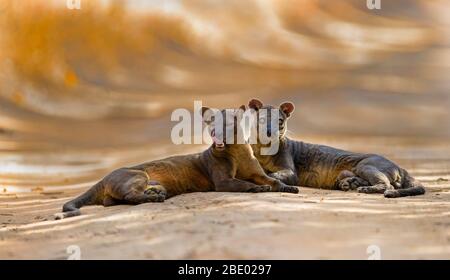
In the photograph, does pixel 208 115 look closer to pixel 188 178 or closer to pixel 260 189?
pixel 188 178

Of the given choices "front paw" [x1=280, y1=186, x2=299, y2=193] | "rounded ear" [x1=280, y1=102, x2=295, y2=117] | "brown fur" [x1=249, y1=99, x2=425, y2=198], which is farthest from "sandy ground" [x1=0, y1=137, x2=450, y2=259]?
"rounded ear" [x1=280, y1=102, x2=295, y2=117]

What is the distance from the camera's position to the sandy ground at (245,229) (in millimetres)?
5648

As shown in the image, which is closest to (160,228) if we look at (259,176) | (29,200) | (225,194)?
(225,194)

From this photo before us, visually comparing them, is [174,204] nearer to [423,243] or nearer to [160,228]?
[160,228]

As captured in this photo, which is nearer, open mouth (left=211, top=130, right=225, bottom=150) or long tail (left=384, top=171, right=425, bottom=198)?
long tail (left=384, top=171, right=425, bottom=198)

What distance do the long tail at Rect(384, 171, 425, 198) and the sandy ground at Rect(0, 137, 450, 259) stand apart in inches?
8.1

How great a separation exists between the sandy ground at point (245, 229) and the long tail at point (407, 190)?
0.21 m

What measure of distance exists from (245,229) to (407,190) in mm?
3472

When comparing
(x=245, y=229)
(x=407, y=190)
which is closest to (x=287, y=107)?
(x=407, y=190)

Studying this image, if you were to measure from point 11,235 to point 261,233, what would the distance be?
260 centimetres

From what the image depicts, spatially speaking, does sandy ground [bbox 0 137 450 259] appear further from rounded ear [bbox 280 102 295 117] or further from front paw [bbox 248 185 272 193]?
rounded ear [bbox 280 102 295 117]

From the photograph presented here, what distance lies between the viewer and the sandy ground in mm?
5648

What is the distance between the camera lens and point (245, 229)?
6.21 meters
